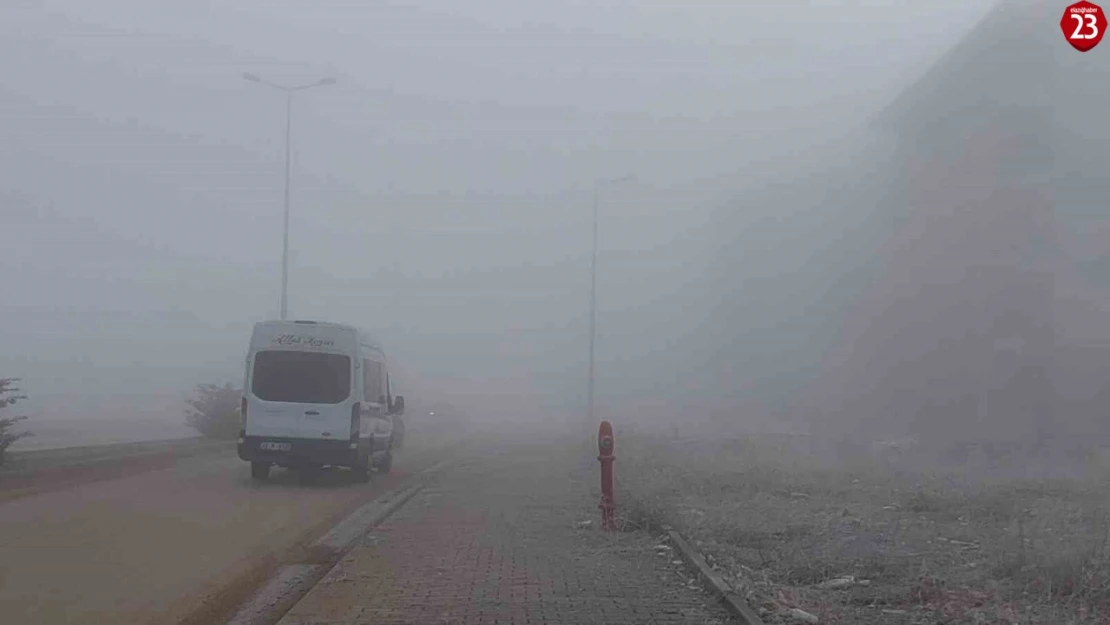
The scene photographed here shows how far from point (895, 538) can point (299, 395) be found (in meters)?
11.5

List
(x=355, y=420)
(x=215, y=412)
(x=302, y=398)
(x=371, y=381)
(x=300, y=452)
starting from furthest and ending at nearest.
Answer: (x=215, y=412) → (x=371, y=381) → (x=355, y=420) → (x=302, y=398) → (x=300, y=452)

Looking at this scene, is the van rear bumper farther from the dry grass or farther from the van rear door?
the dry grass

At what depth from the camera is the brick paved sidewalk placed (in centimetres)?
797

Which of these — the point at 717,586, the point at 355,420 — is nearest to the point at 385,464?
the point at 355,420

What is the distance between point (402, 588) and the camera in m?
9.12

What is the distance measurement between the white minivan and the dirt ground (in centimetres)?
64

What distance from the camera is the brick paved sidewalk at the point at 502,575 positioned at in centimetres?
797

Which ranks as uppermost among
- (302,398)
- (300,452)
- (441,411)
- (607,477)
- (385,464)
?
(302,398)

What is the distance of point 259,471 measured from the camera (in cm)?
1984

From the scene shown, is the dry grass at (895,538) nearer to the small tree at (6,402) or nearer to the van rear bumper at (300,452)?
the van rear bumper at (300,452)

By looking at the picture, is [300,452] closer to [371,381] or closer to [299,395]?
[299,395]

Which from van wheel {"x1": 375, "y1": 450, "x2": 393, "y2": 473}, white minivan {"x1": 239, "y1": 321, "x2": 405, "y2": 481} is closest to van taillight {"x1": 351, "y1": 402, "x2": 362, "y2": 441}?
white minivan {"x1": 239, "y1": 321, "x2": 405, "y2": 481}

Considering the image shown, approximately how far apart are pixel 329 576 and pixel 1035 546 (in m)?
5.78

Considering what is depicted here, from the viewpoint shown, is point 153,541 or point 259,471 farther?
point 259,471
